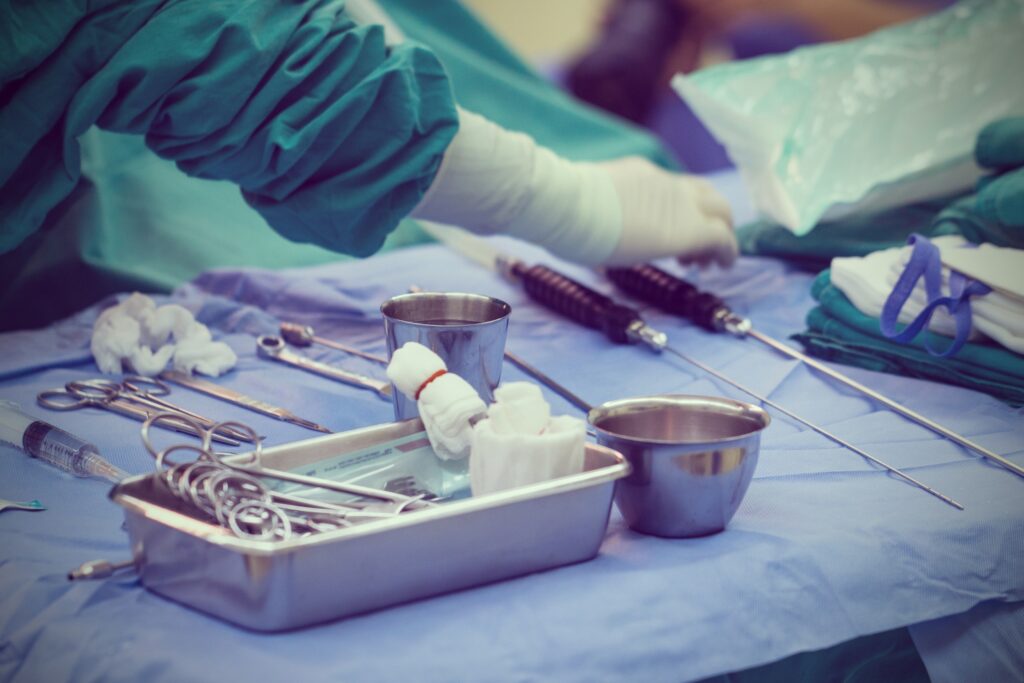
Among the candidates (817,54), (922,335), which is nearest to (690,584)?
(922,335)

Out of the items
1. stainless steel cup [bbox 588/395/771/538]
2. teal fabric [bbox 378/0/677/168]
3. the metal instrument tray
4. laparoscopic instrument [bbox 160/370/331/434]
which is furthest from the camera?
teal fabric [bbox 378/0/677/168]

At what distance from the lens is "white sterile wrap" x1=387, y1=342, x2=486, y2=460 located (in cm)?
74

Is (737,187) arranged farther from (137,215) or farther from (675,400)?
(675,400)

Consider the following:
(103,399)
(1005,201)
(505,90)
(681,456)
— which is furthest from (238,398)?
(505,90)

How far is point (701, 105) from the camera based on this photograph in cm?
149

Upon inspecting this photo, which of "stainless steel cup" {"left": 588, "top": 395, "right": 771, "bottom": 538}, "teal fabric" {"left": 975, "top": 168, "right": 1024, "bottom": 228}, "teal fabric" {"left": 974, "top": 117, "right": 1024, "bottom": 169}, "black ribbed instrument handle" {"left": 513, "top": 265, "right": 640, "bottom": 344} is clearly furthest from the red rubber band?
"teal fabric" {"left": 974, "top": 117, "right": 1024, "bottom": 169}

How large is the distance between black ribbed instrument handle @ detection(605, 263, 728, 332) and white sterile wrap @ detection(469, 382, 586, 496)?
1.85ft

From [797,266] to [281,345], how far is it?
0.74 meters

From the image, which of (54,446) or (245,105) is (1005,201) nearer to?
(245,105)

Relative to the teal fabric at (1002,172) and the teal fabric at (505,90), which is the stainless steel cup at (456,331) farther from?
the teal fabric at (505,90)

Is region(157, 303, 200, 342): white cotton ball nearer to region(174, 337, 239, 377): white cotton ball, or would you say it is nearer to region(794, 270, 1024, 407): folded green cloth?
region(174, 337, 239, 377): white cotton ball

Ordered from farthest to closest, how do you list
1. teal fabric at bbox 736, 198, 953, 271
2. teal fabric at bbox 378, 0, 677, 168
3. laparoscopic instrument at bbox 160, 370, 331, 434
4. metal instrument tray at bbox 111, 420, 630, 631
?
teal fabric at bbox 378, 0, 677, 168 → teal fabric at bbox 736, 198, 953, 271 → laparoscopic instrument at bbox 160, 370, 331, 434 → metal instrument tray at bbox 111, 420, 630, 631

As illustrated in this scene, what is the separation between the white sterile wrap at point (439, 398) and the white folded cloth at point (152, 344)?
371 mm

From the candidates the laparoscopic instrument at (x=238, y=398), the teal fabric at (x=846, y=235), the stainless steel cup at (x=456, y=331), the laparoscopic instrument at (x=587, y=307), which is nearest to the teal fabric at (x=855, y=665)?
the laparoscopic instrument at (x=587, y=307)
